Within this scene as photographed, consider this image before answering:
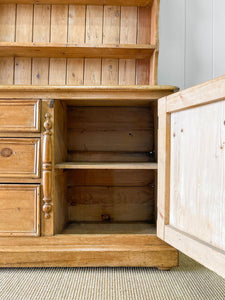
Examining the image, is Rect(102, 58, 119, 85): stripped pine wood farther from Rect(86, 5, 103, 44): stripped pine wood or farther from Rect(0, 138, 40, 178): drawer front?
Rect(0, 138, 40, 178): drawer front

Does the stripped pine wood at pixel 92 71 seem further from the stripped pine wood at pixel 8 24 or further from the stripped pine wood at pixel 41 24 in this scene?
the stripped pine wood at pixel 8 24

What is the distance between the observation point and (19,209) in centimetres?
119

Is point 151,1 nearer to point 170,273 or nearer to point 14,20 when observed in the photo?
point 14,20

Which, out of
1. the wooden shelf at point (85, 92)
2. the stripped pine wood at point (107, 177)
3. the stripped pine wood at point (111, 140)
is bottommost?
the stripped pine wood at point (107, 177)

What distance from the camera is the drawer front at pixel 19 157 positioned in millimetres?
1197

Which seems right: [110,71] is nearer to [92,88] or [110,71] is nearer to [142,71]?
[142,71]

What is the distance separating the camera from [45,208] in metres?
1.19

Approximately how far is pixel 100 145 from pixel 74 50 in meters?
0.55

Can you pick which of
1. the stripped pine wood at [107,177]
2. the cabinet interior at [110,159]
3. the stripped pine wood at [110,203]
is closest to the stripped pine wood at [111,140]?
the cabinet interior at [110,159]

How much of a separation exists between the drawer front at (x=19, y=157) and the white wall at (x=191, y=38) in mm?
891

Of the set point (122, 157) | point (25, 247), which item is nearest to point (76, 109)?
point (122, 157)

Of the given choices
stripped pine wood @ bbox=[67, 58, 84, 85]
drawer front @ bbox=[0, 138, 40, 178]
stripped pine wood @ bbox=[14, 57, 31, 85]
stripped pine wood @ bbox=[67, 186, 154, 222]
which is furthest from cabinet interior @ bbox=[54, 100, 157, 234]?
drawer front @ bbox=[0, 138, 40, 178]

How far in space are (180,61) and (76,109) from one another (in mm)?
703

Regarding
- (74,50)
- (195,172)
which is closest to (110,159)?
(74,50)
